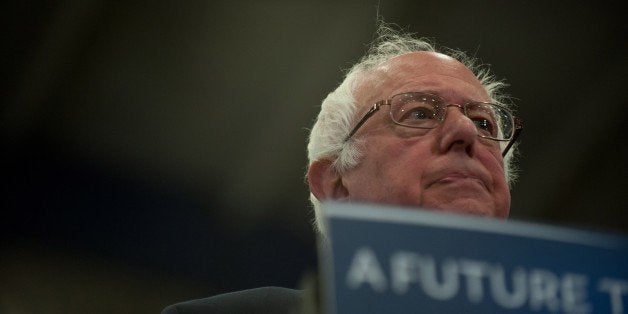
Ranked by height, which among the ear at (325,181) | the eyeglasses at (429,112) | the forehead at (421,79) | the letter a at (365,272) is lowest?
the ear at (325,181)

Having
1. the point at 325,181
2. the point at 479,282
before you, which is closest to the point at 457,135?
the point at 325,181

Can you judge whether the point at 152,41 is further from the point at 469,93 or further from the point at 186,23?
the point at 469,93

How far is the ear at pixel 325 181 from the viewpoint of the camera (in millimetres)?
1604

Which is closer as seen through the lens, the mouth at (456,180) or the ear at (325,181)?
the mouth at (456,180)

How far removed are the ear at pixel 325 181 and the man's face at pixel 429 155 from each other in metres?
0.02

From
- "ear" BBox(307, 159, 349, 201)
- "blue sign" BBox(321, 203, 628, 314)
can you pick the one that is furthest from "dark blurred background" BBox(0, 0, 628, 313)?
"blue sign" BBox(321, 203, 628, 314)

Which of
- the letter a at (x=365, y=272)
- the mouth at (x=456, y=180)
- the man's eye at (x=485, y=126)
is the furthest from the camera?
the man's eye at (x=485, y=126)

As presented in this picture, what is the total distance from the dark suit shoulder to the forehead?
0.38 m

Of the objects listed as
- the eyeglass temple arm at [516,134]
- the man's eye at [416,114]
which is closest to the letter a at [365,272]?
the man's eye at [416,114]

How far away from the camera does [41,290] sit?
2.11 metres

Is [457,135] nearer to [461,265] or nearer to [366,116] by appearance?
[366,116]

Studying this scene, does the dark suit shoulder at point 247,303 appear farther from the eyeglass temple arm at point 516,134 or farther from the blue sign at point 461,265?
the blue sign at point 461,265

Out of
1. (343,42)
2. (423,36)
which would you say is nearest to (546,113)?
(423,36)

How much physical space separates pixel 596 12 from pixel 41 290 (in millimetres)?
1668
